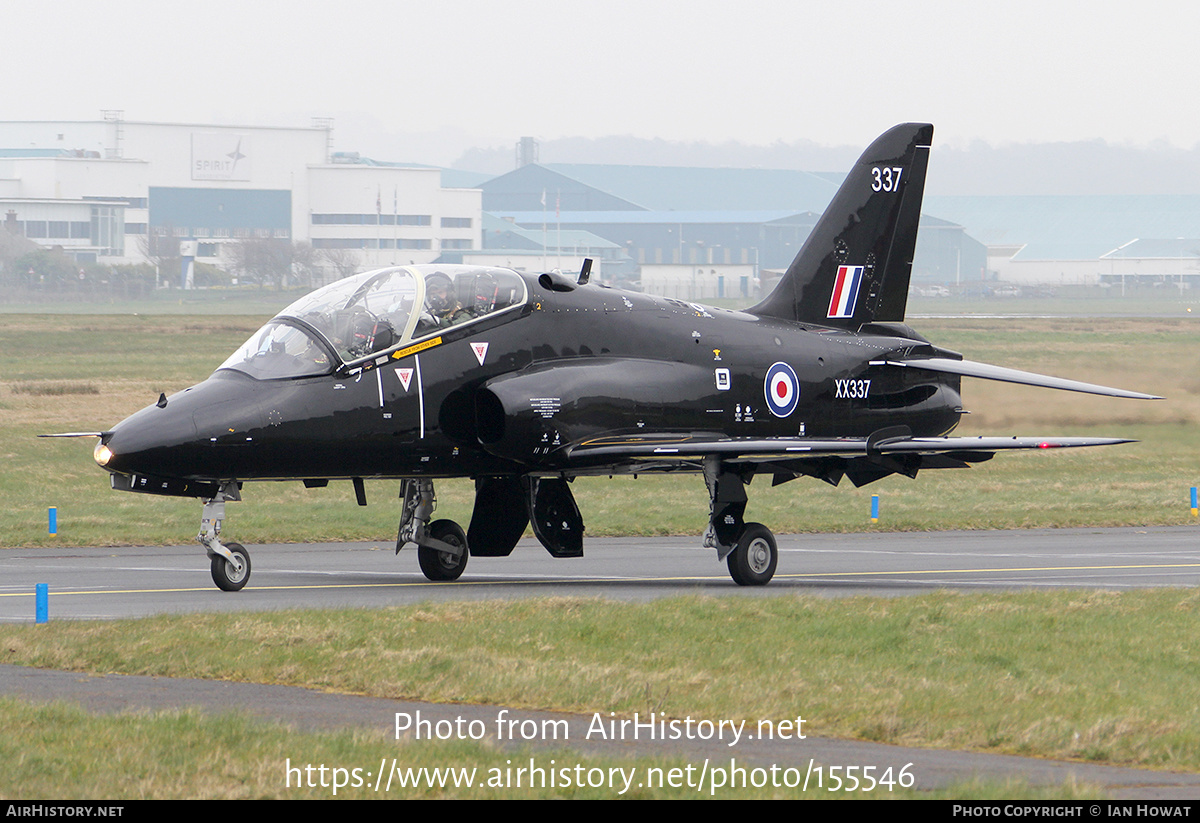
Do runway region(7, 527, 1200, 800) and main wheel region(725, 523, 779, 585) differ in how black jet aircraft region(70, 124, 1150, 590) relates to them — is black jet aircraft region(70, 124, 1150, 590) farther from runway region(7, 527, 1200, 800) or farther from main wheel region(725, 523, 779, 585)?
runway region(7, 527, 1200, 800)

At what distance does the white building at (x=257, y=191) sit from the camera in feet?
515

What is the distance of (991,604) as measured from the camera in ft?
53.1

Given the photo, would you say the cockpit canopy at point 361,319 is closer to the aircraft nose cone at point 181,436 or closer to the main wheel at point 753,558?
the aircraft nose cone at point 181,436

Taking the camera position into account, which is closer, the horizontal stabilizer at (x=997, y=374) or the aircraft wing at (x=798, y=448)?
the aircraft wing at (x=798, y=448)

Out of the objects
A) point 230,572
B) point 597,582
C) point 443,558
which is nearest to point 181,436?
point 230,572

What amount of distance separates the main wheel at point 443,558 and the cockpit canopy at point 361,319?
303 centimetres

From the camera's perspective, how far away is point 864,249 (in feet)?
78.0

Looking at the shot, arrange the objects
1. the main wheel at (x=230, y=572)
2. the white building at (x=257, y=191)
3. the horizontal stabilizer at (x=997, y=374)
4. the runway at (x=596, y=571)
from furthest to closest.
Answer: the white building at (x=257, y=191)
the horizontal stabilizer at (x=997, y=374)
the main wheel at (x=230, y=572)
the runway at (x=596, y=571)

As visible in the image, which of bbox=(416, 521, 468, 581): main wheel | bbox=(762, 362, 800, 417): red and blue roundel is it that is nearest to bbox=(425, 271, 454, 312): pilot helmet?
bbox=(416, 521, 468, 581): main wheel

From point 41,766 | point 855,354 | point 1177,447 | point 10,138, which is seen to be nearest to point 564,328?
point 855,354

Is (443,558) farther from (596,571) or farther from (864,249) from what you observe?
(864,249)

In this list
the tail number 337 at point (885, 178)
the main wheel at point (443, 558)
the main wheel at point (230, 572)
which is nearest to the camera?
the main wheel at point (230, 572)

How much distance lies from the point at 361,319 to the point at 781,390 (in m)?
6.14

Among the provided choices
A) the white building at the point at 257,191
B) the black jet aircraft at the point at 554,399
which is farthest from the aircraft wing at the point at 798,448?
the white building at the point at 257,191
